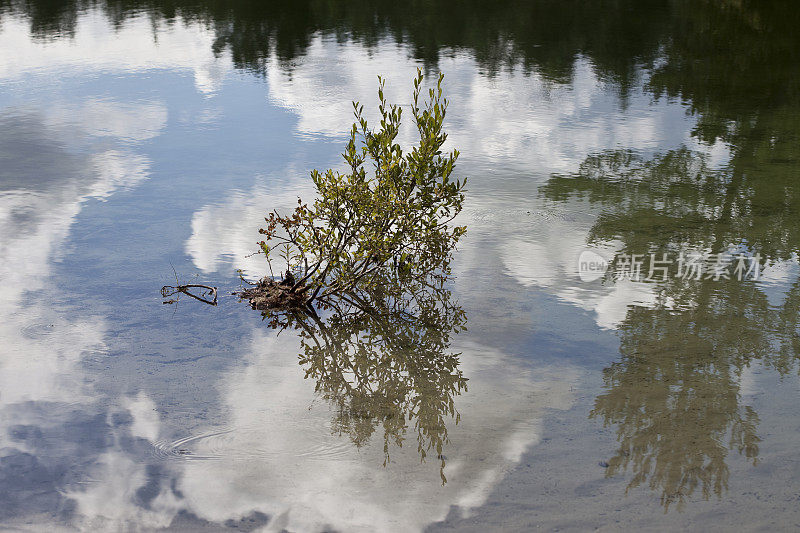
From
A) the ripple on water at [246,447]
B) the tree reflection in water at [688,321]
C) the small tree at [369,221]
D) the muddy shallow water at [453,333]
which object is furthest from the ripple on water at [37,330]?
the tree reflection in water at [688,321]

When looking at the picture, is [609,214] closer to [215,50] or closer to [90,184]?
[90,184]

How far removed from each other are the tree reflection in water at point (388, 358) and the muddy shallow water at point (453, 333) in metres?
0.04

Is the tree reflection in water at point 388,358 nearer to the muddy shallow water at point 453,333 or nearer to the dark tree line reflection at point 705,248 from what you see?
the muddy shallow water at point 453,333

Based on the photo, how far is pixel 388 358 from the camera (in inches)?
219

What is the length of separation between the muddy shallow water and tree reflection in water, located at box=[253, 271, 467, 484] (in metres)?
0.04

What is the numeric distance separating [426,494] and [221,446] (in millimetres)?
1177

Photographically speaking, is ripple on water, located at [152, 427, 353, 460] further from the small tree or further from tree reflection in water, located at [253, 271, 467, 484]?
the small tree

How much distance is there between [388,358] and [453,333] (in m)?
0.55

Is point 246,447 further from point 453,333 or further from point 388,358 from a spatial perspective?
point 453,333

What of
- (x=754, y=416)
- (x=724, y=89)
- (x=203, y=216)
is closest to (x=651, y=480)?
(x=754, y=416)

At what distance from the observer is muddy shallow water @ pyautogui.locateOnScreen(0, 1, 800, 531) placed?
4.24 m

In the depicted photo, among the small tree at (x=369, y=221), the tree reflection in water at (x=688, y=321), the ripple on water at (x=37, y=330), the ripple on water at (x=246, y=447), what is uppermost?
the small tree at (x=369, y=221)

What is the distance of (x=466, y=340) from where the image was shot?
18.9 feet

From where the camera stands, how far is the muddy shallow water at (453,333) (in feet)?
13.9
